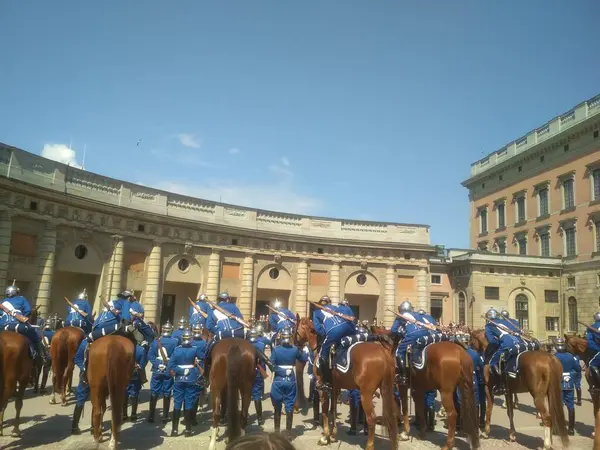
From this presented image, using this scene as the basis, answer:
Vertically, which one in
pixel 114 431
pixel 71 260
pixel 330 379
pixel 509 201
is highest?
pixel 509 201

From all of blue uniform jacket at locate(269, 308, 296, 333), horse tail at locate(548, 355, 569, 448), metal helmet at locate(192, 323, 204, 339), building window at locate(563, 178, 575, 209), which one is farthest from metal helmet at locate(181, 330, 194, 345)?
building window at locate(563, 178, 575, 209)

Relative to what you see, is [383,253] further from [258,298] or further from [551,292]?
[551,292]

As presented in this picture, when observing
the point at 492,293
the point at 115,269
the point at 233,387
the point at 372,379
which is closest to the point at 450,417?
the point at 372,379

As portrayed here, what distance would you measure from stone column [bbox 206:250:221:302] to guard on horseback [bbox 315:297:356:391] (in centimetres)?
1885

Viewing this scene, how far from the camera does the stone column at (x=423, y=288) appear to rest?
3397 cm

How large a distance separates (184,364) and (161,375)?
1117 millimetres

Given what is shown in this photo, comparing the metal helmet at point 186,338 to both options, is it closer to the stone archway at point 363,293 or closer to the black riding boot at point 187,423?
the black riding boot at point 187,423

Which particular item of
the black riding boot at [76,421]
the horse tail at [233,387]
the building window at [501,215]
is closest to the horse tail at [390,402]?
the horse tail at [233,387]

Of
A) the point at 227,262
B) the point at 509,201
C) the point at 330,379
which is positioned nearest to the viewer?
the point at 330,379

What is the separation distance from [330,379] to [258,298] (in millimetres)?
21415

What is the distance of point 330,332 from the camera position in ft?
35.6

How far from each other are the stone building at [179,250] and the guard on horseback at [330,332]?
669 inches

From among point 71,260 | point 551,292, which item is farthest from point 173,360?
point 551,292

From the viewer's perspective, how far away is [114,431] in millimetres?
8984
